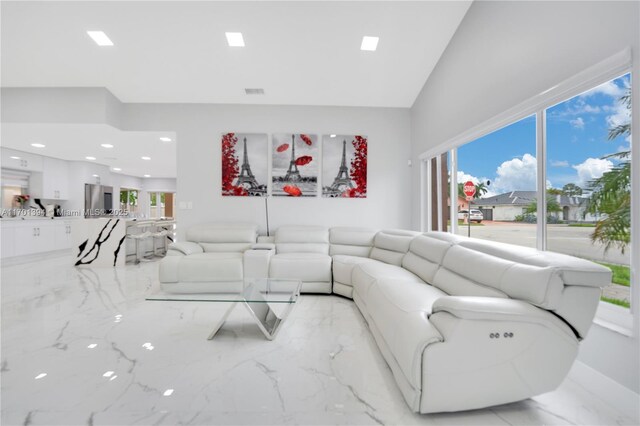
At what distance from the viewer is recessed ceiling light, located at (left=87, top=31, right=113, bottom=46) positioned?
293 cm

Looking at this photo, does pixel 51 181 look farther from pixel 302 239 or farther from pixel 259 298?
pixel 259 298

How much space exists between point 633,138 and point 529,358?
1.25 metres

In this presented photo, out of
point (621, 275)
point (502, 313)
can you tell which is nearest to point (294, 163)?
point (502, 313)

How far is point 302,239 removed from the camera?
13.3 ft

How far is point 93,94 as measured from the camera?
4.00 m

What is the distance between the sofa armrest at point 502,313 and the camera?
1306mm

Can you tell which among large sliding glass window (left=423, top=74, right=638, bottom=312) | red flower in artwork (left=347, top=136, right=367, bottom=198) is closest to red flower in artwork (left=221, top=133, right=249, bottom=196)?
red flower in artwork (left=347, top=136, right=367, bottom=198)

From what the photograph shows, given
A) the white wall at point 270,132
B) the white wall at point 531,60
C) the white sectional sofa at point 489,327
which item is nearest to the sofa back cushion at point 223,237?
the white wall at point 270,132

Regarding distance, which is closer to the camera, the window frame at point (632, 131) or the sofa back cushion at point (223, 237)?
the window frame at point (632, 131)

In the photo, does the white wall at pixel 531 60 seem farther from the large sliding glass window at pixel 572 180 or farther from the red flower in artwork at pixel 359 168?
the red flower in artwork at pixel 359 168

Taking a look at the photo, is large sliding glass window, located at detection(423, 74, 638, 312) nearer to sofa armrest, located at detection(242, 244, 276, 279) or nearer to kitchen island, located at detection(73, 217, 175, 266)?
sofa armrest, located at detection(242, 244, 276, 279)

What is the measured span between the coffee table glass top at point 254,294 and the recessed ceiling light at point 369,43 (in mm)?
2658

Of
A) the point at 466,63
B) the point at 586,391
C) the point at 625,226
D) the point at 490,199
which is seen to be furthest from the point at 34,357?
the point at 466,63

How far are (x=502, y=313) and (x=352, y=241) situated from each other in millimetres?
2689
